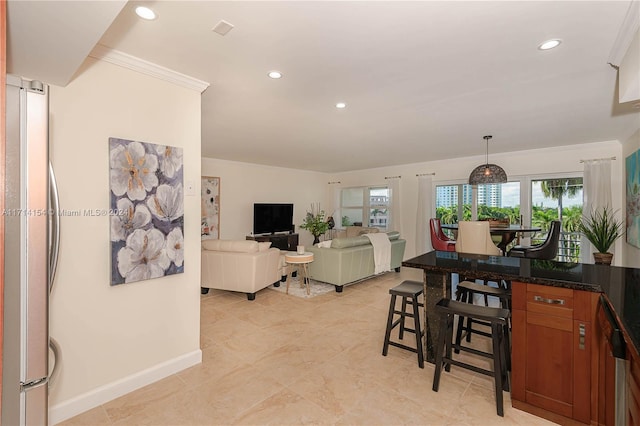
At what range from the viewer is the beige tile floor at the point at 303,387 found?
1.92 m

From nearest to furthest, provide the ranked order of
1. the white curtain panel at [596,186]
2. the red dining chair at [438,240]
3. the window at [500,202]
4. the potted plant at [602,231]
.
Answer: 1. the potted plant at [602,231]
2. the white curtain panel at [596,186]
3. the red dining chair at [438,240]
4. the window at [500,202]

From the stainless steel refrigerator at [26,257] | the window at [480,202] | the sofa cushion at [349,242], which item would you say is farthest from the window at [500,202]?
the stainless steel refrigerator at [26,257]

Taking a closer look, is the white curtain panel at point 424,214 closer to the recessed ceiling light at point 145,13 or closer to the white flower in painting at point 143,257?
the white flower in painting at point 143,257

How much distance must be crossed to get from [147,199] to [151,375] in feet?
4.38

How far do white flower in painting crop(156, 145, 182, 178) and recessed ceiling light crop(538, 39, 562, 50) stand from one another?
2.71 metres

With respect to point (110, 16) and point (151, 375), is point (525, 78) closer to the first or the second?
point (110, 16)

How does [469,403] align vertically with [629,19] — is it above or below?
below

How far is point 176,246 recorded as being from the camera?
7.82ft

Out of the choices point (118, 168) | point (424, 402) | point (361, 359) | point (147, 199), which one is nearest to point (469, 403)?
point (424, 402)

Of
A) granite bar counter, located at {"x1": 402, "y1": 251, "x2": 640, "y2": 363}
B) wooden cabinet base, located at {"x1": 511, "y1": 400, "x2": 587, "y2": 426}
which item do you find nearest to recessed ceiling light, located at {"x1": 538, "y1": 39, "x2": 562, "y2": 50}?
granite bar counter, located at {"x1": 402, "y1": 251, "x2": 640, "y2": 363}

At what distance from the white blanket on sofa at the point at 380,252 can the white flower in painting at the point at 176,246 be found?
3.52 m

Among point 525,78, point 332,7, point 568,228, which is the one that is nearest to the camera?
point 332,7

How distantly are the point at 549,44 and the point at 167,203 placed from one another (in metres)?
2.92

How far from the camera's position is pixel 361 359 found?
267 centimetres
